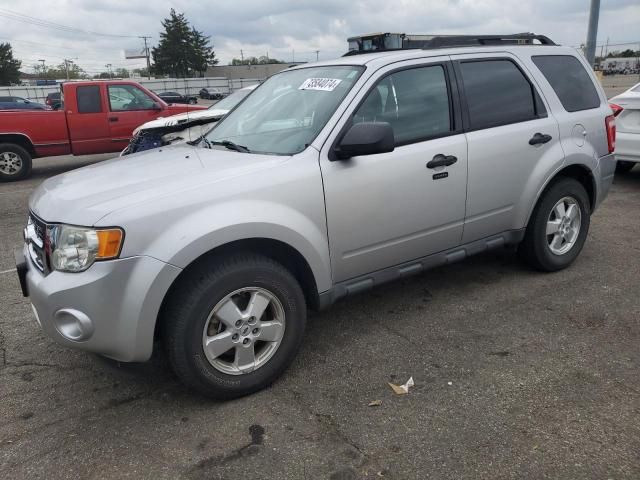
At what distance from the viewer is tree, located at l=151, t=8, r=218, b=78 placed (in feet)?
271

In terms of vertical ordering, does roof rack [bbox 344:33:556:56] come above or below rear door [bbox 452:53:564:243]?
above

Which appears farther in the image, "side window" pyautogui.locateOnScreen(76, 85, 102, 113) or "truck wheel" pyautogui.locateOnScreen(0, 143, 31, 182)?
"side window" pyautogui.locateOnScreen(76, 85, 102, 113)

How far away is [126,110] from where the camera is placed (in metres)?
11.1

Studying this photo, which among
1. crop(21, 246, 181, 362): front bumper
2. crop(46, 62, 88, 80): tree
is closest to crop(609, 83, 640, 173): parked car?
crop(21, 246, 181, 362): front bumper

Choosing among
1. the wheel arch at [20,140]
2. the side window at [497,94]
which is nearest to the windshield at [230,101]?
the wheel arch at [20,140]

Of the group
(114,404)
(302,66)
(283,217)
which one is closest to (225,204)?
(283,217)

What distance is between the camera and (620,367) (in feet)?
10.5

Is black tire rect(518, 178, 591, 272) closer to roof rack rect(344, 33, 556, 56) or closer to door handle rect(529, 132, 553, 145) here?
door handle rect(529, 132, 553, 145)

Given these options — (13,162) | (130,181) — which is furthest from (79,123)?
(130,181)

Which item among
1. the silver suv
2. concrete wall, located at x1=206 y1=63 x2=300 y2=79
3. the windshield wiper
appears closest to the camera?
the silver suv

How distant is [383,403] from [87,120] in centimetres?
985

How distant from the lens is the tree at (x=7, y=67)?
6644cm

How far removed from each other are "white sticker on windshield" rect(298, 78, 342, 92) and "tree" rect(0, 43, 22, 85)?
246 feet

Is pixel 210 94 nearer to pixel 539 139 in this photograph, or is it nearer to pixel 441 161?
pixel 539 139
